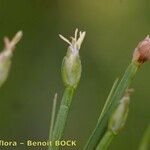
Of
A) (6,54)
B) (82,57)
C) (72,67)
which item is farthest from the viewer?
(82,57)

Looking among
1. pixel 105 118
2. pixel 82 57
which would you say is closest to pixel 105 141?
pixel 105 118

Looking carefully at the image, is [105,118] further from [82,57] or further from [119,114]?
[82,57]

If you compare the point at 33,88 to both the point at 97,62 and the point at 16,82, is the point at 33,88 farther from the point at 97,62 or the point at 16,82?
the point at 97,62

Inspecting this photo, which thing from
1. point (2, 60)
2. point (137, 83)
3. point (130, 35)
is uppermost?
point (130, 35)

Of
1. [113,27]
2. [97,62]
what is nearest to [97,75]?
[97,62]

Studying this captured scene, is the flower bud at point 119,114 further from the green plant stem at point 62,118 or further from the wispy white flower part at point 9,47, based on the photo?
the wispy white flower part at point 9,47
